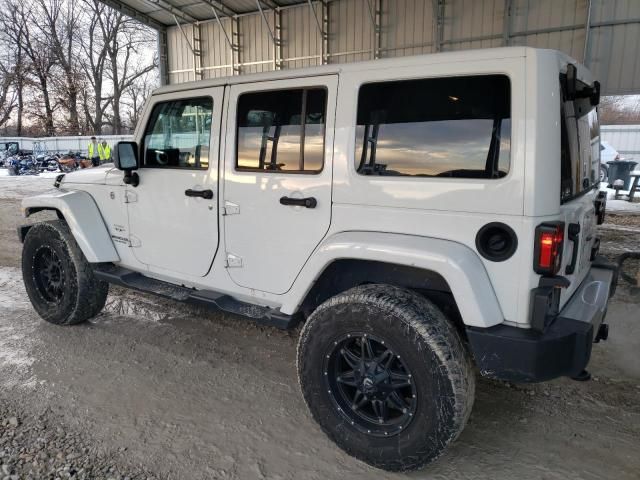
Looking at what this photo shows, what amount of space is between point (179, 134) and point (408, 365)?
2351 mm

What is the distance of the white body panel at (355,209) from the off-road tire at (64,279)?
0.75m

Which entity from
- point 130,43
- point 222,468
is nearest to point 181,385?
point 222,468

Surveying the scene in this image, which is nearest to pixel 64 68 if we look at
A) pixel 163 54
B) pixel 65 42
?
pixel 65 42

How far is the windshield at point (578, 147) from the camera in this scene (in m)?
2.40

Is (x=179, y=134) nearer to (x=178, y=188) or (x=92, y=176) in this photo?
(x=178, y=188)

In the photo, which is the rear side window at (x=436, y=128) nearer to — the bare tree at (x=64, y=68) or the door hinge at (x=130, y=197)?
the door hinge at (x=130, y=197)

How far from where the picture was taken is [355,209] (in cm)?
261

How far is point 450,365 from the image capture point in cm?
225

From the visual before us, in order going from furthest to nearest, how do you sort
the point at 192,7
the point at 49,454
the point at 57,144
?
the point at 57,144 < the point at 192,7 < the point at 49,454

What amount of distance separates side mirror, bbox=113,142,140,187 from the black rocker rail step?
0.77 m

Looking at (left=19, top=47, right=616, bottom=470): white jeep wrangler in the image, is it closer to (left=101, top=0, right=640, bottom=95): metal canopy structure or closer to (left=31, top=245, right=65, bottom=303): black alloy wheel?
(left=31, top=245, right=65, bottom=303): black alloy wheel

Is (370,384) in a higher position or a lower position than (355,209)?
lower

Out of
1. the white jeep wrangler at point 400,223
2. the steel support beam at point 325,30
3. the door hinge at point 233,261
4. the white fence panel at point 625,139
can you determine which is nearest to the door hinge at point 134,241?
the white jeep wrangler at point 400,223

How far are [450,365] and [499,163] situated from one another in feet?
3.18
